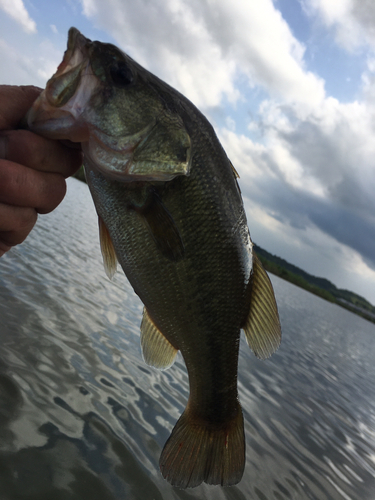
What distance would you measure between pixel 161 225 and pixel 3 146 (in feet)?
2.86

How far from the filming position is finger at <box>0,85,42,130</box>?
164cm

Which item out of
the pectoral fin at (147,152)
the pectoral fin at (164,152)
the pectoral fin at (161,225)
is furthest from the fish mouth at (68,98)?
the pectoral fin at (161,225)

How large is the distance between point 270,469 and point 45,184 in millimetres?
5287

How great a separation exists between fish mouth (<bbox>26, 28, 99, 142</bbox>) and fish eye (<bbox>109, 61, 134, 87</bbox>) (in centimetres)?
14

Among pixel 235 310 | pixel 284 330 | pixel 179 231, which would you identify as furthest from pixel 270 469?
pixel 284 330

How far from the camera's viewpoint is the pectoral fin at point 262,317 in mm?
2404

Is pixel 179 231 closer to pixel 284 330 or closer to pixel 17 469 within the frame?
pixel 17 469

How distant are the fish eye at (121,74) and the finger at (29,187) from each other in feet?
2.10

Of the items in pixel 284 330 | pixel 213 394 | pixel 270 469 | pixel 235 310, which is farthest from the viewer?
pixel 284 330

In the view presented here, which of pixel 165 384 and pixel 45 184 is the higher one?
pixel 45 184

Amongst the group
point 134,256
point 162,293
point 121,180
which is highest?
point 121,180

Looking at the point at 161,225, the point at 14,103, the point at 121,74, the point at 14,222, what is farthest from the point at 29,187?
the point at 121,74

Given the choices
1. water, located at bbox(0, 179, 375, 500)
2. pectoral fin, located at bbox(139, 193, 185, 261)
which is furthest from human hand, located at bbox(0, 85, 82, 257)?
water, located at bbox(0, 179, 375, 500)

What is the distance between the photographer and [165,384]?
623cm
